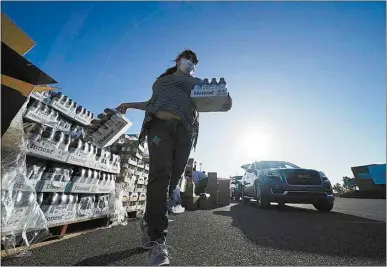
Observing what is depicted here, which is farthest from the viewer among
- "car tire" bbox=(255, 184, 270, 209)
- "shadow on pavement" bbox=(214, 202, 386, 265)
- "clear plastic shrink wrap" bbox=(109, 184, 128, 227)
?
"car tire" bbox=(255, 184, 270, 209)

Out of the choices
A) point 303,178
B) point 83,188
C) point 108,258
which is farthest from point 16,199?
point 303,178

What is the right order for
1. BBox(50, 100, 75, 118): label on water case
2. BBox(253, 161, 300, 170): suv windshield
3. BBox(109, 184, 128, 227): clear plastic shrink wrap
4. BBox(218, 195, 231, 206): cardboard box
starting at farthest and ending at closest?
BBox(218, 195, 231, 206): cardboard box
BBox(253, 161, 300, 170): suv windshield
BBox(109, 184, 128, 227): clear plastic shrink wrap
BBox(50, 100, 75, 118): label on water case

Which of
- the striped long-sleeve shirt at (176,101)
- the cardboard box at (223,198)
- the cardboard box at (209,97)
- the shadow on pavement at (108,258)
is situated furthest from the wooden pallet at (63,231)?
the cardboard box at (223,198)

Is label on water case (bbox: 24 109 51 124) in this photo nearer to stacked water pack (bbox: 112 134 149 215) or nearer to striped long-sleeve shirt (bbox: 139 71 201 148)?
striped long-sleeve shirt (bbox: 139 71 201 148)

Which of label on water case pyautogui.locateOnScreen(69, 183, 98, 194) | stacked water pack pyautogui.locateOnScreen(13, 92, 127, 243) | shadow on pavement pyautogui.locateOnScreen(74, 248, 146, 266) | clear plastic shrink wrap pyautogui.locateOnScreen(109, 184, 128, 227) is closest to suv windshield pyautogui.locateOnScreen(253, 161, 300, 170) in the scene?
clear plastic shrink wrap pyautogui.locateOnScreen(109, 184, 128, 227)

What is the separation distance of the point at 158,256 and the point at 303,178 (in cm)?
557

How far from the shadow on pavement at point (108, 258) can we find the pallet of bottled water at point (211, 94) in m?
1.53

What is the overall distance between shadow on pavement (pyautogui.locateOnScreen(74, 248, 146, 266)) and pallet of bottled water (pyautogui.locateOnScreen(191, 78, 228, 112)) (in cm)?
153

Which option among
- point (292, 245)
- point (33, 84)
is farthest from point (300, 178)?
point (33, 84)

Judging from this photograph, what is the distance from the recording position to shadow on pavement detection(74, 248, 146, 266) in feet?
5.99

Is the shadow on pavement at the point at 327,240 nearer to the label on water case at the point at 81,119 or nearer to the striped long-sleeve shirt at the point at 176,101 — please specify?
the striped long-sleeve shirt at the point at 176,101

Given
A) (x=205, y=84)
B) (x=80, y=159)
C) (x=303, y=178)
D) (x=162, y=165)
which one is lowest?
(x=162, y=165)

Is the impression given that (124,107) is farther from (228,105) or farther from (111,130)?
(228,105)

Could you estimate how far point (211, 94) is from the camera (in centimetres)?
229
